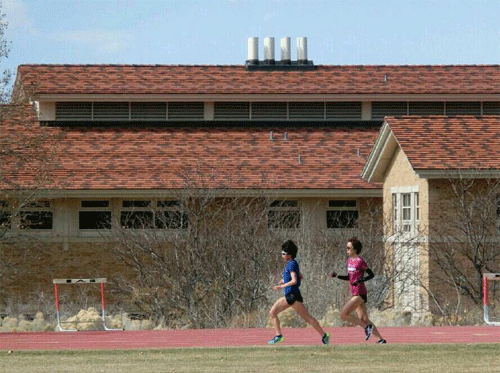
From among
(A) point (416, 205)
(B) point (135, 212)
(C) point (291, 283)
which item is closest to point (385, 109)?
(B) point (135, 212)

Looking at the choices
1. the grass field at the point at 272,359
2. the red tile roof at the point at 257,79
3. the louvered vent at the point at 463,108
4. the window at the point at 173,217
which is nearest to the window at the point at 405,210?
the window at the point at 173,217

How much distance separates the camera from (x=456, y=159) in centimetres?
3453

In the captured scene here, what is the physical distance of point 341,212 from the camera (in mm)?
41531

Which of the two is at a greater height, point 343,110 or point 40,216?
point 343,110

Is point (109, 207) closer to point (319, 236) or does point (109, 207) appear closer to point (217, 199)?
point (217, 199)

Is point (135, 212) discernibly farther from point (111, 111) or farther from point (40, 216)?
point (111, 111)

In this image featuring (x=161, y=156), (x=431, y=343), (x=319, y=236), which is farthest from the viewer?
(x=161, y=156)

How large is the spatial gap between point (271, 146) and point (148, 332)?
18826 mm

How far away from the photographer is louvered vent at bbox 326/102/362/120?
47500 millimetres

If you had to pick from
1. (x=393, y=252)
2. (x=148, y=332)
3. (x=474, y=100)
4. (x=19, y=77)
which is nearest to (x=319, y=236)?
(x=393, y=252)

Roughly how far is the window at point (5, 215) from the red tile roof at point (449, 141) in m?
10.9

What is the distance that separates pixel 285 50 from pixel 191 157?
10523mm

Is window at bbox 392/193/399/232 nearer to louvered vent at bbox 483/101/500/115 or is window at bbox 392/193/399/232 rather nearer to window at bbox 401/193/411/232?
window at bbox 401/193/411/232

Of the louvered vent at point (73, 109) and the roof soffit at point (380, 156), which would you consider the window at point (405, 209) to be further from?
the louvered vent at point (73, 109)
